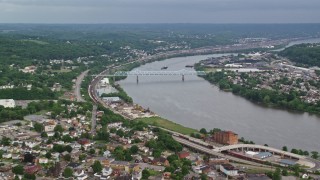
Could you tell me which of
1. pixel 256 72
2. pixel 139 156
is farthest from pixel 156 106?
pixel 256 72

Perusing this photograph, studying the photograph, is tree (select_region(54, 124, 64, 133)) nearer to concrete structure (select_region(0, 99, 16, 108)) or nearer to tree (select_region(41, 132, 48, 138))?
tree (select_region(41, 132, 48, 138))

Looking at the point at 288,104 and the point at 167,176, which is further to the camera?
the point at 288,104

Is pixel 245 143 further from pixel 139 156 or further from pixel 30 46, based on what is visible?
pixel 30 46

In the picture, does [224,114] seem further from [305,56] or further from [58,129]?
[305,56]

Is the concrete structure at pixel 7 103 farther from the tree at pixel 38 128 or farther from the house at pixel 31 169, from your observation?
the house at pixel 31 169

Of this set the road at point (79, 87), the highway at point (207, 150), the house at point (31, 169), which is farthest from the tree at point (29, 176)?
the road at point (79, 87)

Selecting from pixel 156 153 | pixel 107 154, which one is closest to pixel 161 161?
pixel 156 153
